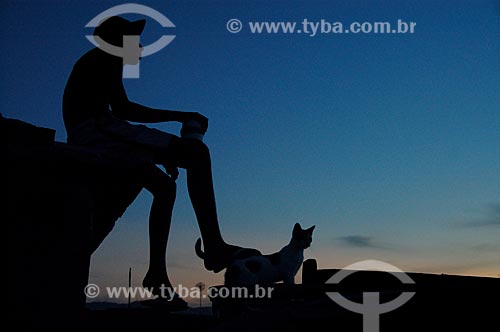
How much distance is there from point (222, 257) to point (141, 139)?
1.33 m

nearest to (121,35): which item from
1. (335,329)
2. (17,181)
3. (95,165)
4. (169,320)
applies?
(95,165)

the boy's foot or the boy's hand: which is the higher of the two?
the boy's hand

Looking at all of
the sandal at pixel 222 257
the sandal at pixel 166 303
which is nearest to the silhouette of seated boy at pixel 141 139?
the sandal at pixel 222 257

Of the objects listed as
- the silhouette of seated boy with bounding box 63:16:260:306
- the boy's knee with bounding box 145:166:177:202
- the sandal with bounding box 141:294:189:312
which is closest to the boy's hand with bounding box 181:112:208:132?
the silhouette of seated boy with bounding box 63:16:260:306

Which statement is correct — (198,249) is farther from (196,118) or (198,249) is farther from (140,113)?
(140,113)

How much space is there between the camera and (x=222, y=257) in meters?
6.15

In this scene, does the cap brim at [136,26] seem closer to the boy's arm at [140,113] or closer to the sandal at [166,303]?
the boy's arm at [140,113]

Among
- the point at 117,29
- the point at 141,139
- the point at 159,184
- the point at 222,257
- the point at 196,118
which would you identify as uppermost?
the point at 117,29

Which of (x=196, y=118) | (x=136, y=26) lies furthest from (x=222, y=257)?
(x=136, y=26)

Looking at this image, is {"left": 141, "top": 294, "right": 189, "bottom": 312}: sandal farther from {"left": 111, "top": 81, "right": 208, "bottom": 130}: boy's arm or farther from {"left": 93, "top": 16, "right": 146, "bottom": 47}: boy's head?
{"left": 93, "top": 16, "right": 146, "bottom": 47}: boy's head

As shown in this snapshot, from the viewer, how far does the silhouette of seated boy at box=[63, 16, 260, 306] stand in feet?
19.0

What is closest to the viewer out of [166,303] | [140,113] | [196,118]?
[166,303]

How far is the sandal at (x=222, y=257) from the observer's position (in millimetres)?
6121

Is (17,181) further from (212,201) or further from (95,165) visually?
(212,201)
